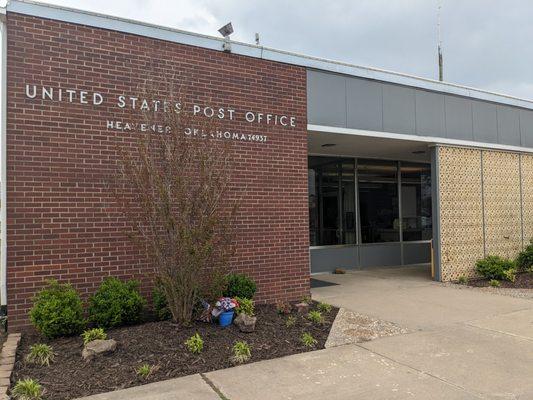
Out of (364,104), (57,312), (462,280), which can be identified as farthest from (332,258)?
(57,312)

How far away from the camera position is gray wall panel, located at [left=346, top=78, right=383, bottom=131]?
30.6 ft

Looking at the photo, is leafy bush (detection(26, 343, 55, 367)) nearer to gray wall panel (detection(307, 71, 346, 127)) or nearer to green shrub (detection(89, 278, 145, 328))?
green shrub (detection(89, 278, 145, 328))

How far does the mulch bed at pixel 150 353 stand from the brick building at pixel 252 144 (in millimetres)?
1011

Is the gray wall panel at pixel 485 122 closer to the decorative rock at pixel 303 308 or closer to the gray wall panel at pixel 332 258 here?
the gray wall panel at pixel 332 258

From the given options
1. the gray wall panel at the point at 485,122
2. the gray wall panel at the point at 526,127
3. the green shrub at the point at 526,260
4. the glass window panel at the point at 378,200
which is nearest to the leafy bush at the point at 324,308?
the glass window panel at the point at 378,200

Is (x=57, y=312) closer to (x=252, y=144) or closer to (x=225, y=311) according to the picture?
(x=225, y=311)

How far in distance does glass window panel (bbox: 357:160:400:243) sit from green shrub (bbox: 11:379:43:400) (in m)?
10.2

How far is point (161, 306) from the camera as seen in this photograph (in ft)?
21.0

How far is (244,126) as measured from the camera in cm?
773

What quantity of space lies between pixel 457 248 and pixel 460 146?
2.38 m

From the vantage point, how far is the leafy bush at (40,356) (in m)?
4.88

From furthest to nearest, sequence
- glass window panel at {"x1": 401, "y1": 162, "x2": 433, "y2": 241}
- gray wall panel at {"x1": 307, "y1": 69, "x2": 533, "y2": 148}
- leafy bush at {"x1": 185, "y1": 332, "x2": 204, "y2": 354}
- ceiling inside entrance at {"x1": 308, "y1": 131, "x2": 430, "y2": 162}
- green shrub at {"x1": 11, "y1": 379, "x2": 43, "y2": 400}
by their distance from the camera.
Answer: glass window panel at {"x1": 401, "y1": 162, "x2": 433, "y2": 241} < ceiling inside entrance at {"x1": 308, "y1": 131, "x2": 430, "y2": 162} < gray wall panel at {"x1": 307, "y1": 69, "x2": 533, "y2": 148} < leafy bush at {"x1": 185, "y1": 332, "x2": 204, "y2": 354} < green shrub at {"x1": 11, "y1": 379, "x2": 43, "y2": 400}

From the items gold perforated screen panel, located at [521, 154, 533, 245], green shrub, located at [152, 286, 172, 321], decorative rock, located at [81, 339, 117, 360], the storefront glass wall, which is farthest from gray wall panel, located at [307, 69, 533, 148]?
decorative rock, located at [81, 339, 117, 360]

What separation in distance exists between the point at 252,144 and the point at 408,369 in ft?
14.3
